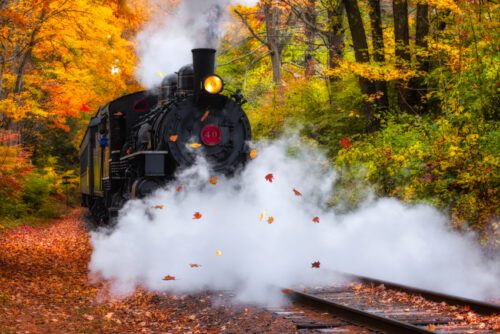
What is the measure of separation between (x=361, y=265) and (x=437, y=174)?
6.99 ft

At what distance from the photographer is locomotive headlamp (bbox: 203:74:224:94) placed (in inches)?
412

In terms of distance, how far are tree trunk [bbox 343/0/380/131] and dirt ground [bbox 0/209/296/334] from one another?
715 cm

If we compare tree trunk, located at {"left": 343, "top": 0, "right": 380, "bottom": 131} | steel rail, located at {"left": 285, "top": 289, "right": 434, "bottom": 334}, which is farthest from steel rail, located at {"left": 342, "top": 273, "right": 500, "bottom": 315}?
tree trunk, located at {"left": 343, "top": 0, "right": 380, "bottom": 131}

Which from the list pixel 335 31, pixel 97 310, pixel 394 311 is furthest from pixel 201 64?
pixel 335 31

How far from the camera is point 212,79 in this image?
413 inches

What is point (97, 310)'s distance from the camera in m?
7.51

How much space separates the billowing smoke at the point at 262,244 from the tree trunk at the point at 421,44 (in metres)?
4.14

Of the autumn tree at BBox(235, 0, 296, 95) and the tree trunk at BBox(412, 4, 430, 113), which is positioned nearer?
the tree trunk at BBox(412, 4, 430, 113)

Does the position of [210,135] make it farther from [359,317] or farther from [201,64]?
[359,317]

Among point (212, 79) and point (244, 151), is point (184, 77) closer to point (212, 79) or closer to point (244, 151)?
point (212, 79)

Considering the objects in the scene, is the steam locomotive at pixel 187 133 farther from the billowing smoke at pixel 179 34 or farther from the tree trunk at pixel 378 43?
the tree trunk at pixel 378 43

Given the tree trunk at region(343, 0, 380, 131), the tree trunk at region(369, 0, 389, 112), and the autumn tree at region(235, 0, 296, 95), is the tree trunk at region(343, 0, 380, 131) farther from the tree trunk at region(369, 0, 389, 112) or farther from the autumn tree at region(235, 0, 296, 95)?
the autumn tree at region(235, 0, 296, 95)

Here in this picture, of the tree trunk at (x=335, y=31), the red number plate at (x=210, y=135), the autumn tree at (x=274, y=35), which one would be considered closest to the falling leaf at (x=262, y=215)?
the red number plate at (x=210, y=135)

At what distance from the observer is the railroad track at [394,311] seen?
18.8 feet
